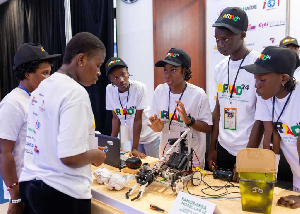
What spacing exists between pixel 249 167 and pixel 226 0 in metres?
2.37

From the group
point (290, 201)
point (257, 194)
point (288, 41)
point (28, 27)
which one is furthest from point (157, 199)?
point (28, 27)

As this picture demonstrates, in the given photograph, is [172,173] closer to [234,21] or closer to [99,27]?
[234,21]

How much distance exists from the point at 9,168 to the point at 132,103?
1.49 metres

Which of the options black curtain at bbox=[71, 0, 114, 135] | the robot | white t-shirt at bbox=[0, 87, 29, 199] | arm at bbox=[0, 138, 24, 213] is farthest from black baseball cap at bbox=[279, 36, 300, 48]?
black curtain at bbox=[71, 0, 114, 135]

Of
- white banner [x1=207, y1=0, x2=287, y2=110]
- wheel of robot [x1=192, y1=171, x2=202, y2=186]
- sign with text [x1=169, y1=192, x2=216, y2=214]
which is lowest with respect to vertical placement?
wheel of robot [x1=192, y1=171, x2=202, y2=186]

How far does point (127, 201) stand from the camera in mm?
1420

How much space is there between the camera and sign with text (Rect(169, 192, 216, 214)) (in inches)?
44.4

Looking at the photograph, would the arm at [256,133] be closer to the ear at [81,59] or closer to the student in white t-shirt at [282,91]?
the student in white t-shirt at [282,91]

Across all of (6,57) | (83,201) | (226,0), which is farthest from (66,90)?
(6,57)

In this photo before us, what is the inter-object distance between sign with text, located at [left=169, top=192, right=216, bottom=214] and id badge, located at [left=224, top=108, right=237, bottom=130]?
875 mm

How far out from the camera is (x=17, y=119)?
1483 mm

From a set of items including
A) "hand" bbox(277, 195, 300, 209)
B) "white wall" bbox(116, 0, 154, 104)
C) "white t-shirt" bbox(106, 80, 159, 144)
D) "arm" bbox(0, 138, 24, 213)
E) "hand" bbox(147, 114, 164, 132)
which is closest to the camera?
"hand" bbox(277, 195, 300, 209)

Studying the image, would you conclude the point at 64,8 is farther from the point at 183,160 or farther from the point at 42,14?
the point at 183,160

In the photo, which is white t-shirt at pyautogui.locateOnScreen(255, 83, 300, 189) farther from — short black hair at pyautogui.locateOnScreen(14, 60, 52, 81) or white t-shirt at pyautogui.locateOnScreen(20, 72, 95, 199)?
short black hair at pyautogui.locateOnScreen(14, 60, 52, 81)
